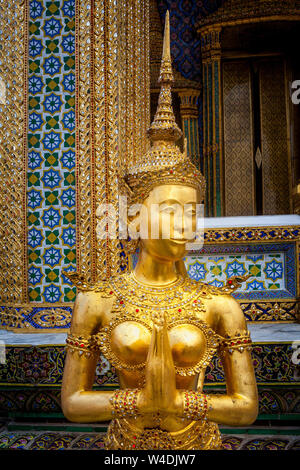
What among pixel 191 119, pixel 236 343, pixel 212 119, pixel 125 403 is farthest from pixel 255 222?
pixel 191 119

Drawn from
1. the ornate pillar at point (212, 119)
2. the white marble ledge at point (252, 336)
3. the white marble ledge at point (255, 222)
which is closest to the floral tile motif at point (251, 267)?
the white marble ledge at point (255, 222)

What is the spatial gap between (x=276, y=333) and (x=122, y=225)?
1284mm

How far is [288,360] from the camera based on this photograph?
6.30 feet

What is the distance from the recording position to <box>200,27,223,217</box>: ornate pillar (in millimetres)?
5711

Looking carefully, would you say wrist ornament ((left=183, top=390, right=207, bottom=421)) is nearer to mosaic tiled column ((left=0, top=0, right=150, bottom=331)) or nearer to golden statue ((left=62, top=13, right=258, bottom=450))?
golden statue ((left=62, top=13, right=258, bottom=450))

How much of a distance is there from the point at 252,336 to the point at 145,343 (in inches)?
44.3

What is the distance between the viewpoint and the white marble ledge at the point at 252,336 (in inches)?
78.4

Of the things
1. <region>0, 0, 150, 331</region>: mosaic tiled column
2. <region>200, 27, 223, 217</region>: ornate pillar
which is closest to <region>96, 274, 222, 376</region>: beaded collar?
<region>0, 0, 150, 331</region>: mosaic tiled column

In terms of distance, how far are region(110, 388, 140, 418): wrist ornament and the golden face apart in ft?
1.29

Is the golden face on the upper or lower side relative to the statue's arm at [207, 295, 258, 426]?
upper

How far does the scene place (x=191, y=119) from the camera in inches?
238

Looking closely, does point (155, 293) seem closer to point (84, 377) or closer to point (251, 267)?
point (84, 377)
